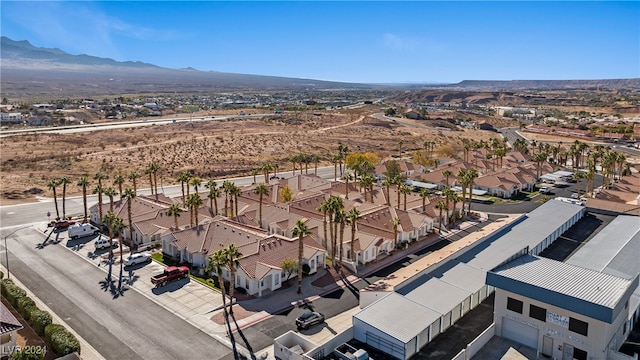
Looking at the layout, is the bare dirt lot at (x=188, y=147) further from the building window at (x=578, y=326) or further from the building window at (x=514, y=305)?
the building window at (x=578, y=326)

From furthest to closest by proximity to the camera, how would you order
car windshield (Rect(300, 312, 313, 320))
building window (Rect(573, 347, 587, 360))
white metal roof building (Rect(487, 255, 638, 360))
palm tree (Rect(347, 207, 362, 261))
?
palm tree (Rect(347, 207, 362, 261)) < car windshield (Rect(300, 312, 313, 320)) < building window (Rect(573, 347, 587, 360)) < white metal roof building (Rect(487, 255, 638, 360))

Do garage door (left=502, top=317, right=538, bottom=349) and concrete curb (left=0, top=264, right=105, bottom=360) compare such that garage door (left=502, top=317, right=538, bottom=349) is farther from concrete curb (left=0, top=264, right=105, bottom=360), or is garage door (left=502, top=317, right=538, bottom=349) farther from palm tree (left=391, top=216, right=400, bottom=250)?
concrete curb (left=0, top=264, right=105, bottom=360)

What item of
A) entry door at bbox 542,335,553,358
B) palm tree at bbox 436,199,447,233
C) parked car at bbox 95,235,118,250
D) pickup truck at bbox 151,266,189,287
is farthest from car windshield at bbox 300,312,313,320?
palm tree at bbox 436,199,447,233

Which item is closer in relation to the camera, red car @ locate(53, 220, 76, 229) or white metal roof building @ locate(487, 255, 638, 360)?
white metal roof building @ locate(487, 255, 638, 360)

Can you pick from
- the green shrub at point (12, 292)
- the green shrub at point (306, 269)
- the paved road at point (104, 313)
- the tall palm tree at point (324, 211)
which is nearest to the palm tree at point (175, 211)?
the paved road at point (104, 313)

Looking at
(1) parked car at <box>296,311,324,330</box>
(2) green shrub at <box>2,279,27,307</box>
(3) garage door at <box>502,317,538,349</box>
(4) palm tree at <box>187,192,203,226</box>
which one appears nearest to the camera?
(3) garage door at <box>502,317,538,349</box>

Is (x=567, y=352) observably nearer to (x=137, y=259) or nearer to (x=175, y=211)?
(x=137, y=259)

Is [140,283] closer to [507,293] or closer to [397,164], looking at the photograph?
[507,293]

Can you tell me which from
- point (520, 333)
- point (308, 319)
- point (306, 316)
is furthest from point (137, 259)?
point (520, 333)
